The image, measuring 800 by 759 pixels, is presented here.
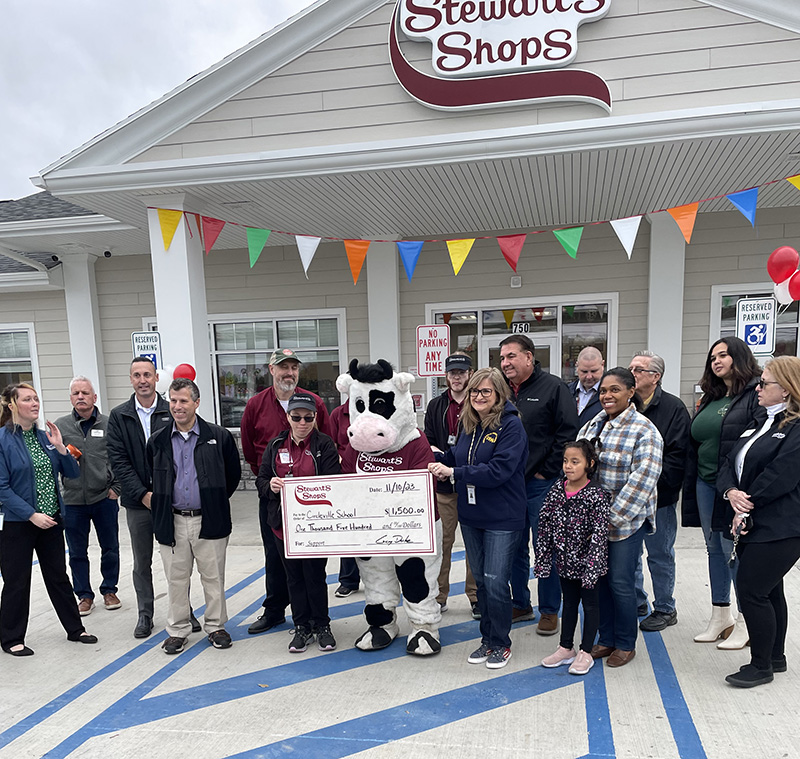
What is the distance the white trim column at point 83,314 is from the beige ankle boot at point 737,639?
8.51 m

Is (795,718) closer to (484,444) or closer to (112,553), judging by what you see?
(484,444)

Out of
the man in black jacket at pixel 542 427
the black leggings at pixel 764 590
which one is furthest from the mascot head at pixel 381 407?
the black leggings at pixel 764 590

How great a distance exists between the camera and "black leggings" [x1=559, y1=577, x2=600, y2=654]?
9.71 feet

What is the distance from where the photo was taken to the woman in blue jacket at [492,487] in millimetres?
2994

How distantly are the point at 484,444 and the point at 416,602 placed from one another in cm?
110

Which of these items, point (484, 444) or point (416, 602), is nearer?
point (484, 444)

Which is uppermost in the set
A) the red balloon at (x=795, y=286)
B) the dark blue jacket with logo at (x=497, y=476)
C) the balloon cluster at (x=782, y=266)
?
the balloon cluster at (x=782, y=266)

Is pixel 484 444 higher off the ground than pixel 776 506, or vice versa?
pixel 484 444

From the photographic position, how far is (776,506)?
2.71 metres

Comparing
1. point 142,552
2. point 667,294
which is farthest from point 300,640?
point 667,294

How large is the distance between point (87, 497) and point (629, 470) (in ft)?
12.6

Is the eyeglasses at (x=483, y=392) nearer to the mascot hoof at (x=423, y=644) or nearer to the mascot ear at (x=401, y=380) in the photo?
the mascot ear at (x=401, y=380)

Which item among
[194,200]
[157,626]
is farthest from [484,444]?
[194,200]

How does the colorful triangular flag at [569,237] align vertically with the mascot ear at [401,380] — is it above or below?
above
